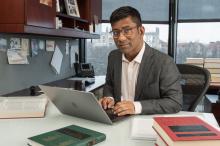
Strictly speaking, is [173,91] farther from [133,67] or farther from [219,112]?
[219,112]

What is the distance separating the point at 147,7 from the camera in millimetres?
3822

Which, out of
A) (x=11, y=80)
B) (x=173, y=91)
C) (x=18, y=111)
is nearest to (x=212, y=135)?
(x=173, y=91)

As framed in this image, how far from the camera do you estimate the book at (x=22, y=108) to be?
1.45 meters

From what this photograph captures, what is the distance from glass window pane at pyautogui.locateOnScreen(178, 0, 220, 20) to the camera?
3.62 metres

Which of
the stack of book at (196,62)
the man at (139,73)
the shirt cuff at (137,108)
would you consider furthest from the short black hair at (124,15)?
the stack of book at (196,62)

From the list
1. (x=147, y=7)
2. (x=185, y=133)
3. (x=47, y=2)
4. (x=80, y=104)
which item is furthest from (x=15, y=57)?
(x=147, y=7)

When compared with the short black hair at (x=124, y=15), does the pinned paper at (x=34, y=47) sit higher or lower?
lower

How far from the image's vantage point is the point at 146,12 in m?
3.83

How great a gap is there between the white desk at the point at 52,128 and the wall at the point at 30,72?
86 cm

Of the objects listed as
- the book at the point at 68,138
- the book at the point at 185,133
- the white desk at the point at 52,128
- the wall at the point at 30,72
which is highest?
the wall at the point at 30,72

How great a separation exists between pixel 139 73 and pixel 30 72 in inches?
48.7

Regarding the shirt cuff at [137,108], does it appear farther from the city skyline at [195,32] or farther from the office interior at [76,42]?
the city skyline at [195,32]

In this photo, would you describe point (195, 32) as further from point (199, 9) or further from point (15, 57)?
point (15, 57)

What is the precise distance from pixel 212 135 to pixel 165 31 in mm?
3044
